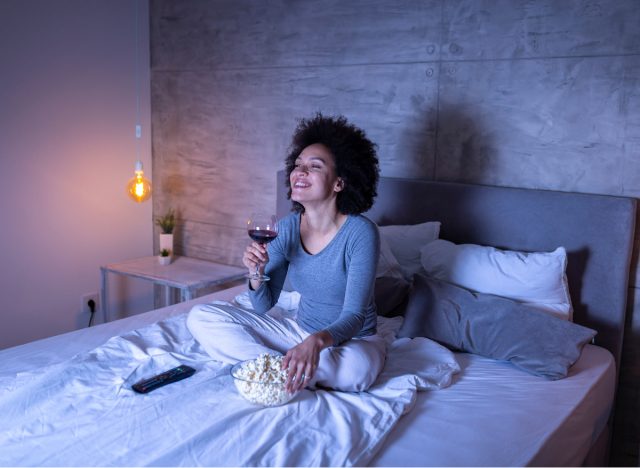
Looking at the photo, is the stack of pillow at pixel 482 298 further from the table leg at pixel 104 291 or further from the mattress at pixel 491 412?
the table leg at pixel 104 291

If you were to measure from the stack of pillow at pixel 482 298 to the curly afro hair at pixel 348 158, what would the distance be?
1.52 feet

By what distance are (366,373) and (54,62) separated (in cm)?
Result: 253

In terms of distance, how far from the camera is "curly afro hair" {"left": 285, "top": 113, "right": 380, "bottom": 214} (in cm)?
221

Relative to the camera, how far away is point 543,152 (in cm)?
266

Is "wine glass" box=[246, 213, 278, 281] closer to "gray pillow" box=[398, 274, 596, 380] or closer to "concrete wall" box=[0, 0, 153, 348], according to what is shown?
"gray pillow" box=[398, 274, 596, 380]

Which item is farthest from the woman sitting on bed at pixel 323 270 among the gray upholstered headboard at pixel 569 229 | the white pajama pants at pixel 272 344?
the gray upholstered headboard at pixel 569 229

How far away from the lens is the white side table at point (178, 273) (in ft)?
10.7

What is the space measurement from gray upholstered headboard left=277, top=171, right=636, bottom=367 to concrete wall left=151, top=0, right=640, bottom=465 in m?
0.10

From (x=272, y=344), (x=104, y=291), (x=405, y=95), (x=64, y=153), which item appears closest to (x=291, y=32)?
(x=405, y=95)

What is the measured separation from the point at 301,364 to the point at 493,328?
89cm

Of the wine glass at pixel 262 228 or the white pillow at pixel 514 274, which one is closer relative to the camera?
the wine glass at pixel 262 228

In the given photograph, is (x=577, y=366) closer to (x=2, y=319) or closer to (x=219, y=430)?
(x=219, y=430)

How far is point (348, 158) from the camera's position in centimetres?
221

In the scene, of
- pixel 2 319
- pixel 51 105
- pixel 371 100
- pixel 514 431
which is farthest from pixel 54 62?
pixel 514 431
